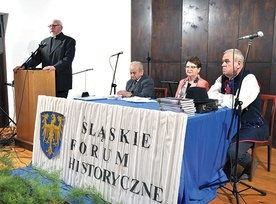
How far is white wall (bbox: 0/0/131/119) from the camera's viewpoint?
15.1ft

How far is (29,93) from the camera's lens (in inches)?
121

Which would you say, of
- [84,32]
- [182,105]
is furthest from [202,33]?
Result: [182,105]

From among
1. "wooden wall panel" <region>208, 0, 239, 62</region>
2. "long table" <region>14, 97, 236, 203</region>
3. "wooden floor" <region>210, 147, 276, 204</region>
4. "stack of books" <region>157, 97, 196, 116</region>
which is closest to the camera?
"long table" <region>14, 97, 236, 203</region>

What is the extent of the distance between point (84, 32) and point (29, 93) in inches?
87.2

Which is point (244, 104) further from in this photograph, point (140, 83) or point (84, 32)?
point (84, 32)

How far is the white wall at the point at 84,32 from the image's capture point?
4613 mm

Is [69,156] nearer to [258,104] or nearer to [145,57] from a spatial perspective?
[258,104]

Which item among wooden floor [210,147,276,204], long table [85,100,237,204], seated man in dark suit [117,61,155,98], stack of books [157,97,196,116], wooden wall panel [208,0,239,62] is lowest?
wooden floor [210,147,276,204]

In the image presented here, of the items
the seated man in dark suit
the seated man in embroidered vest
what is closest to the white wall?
the seated man in dark suit

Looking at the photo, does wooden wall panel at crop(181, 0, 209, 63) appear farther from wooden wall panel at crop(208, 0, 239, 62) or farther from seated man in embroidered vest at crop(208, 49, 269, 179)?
seated man in embroidered vest at crop(208, 49, 269, 179)

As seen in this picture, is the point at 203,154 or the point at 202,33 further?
the point at 202,33

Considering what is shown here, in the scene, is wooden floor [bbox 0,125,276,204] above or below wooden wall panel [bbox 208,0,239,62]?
below

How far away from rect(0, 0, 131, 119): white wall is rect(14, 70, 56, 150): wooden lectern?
174cm

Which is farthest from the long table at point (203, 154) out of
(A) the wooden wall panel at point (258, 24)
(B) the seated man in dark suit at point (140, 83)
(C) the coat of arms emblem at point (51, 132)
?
(A) the wooden wall panel at point (258, 24)
